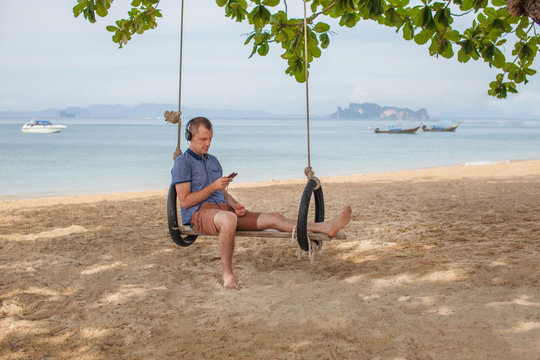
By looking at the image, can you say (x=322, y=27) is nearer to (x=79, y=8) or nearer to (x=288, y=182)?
(x=79, y=8)

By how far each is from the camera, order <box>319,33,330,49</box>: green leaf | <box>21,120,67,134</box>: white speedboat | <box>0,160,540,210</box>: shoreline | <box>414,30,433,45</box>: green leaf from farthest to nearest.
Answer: <box>21,120,67,134</box>: white speedboat < <box>0,160,540,210</box>: shoreline < <box>319,33,330,49</box>: green leaf < <box>414,30,433,45</box>: green leaf

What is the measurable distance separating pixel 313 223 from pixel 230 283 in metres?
0.76

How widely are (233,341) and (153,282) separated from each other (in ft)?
4.36

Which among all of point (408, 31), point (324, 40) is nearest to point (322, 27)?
point (324, 40)

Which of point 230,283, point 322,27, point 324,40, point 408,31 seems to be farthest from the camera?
point 324,40

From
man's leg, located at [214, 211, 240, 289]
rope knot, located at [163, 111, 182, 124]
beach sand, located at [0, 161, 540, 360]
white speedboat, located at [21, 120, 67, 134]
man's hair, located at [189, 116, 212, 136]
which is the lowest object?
beach sand, located at [0, 161, 540, 360]

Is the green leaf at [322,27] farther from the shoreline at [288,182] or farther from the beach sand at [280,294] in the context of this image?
the shoreline at [288,182]

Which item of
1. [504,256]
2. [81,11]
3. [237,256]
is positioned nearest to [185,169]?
[237,256]

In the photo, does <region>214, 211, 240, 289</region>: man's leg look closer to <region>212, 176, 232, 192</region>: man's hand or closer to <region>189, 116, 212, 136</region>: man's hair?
<region>212, 176, 232, 192</region>: man's hand

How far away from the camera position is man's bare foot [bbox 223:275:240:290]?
368cm

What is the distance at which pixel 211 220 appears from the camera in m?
3.64

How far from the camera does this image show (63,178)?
1950 cm

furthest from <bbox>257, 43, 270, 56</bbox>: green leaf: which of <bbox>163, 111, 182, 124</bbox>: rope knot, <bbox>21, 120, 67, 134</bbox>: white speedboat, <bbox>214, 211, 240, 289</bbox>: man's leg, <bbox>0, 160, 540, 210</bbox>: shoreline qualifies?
<bbox>21, 120, 67, 134</bbox>: white speedboat

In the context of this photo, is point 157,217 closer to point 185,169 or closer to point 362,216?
point 362,216
